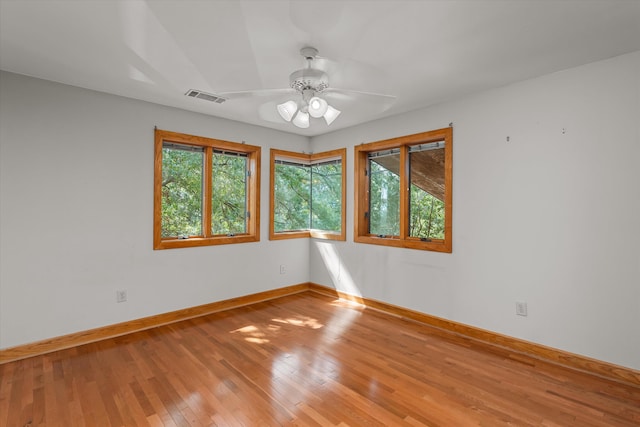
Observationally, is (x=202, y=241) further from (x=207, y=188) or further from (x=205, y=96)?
(x=205, y=96)

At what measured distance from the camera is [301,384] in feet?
8.01

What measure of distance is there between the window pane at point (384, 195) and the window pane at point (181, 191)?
7.81ft

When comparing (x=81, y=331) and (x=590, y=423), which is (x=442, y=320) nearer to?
(x=590, y=423)

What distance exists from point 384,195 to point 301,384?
2745mm

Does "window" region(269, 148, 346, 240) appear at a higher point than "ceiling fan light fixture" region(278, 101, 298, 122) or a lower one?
lower

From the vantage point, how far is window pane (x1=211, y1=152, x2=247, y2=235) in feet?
14.2

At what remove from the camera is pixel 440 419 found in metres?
2.05

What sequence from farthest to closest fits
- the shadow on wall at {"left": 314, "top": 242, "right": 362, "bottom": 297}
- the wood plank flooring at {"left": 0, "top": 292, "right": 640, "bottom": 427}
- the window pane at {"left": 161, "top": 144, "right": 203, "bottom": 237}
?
the shadow on wall at {"left": 314, "top": 242, "right": 362, "bottom": 297}
the window pane at {"left": 161, "top": 144, "right": 203, "bottom": 237}
the wood plank flooring at {"left": 0, "top": 292, "right": 640, "bottom": 427}

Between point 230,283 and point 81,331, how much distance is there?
166 centimetres

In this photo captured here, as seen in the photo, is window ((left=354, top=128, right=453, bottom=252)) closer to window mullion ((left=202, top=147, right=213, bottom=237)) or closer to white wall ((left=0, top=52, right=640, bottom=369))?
white wall ((left=0, top=52, right=640, bottom=369))

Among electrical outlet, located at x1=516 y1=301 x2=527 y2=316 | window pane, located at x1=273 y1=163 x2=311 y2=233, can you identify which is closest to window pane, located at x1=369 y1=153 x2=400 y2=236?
window pane, located at x1=273 y1=163 x2=311 y2=233

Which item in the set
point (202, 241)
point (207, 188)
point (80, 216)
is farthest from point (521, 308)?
point (80, 216)

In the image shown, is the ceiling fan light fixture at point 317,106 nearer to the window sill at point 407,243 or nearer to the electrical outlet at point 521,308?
the window sill at point 407,243

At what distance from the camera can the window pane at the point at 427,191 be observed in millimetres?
A: 3803
